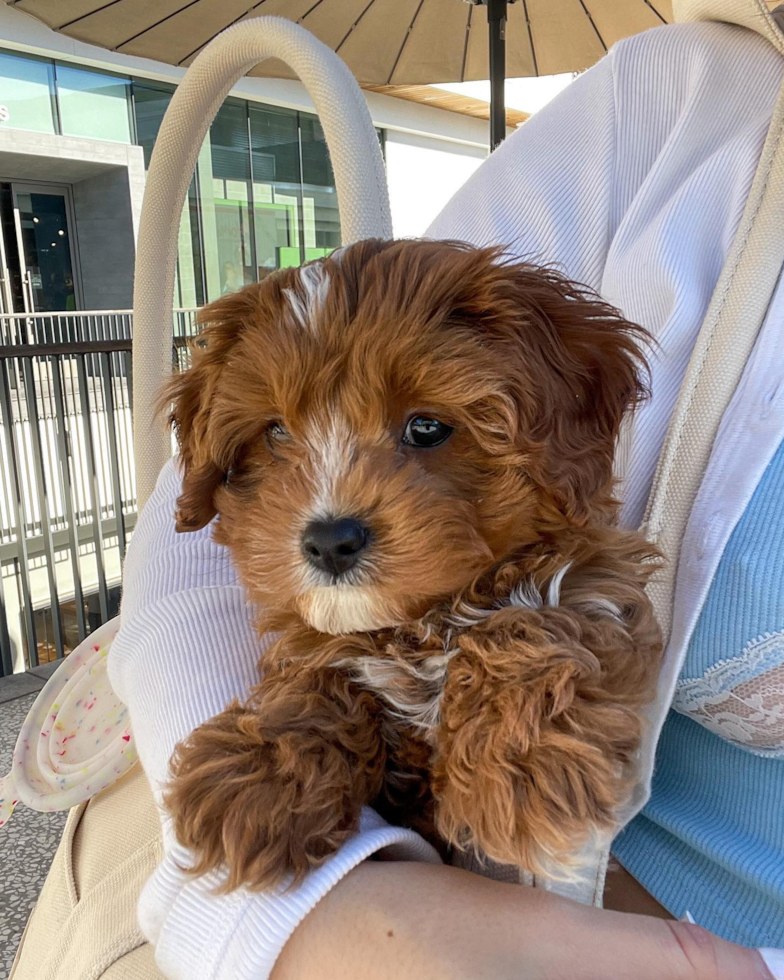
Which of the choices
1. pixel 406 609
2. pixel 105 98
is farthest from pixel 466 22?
pixel 105 98

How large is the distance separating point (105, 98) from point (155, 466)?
42.1ft

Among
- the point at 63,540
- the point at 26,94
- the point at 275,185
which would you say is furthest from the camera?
the point at 275,185

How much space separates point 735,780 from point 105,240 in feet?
46.9

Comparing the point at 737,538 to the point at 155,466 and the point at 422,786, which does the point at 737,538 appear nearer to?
the point at 422,786

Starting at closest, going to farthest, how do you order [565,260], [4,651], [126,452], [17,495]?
[565,260]
[4,651]
[17,495]
[126,452]

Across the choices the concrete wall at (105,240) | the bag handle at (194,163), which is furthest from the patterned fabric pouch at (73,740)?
the concrete wall at (105,240)

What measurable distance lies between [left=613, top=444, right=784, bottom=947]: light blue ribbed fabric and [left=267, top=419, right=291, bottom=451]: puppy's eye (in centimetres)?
67

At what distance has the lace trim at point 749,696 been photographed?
115 centimetres

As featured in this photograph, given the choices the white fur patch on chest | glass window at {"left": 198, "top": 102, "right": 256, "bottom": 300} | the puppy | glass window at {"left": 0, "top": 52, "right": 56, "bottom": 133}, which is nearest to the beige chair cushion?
the puppy

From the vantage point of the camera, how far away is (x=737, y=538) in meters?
1.22

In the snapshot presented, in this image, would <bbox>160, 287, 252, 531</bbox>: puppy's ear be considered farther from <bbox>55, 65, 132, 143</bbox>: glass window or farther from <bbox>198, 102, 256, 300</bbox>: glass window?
<bbox>198, 102, 256, 300</bbox>: glass window

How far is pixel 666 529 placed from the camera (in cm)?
130

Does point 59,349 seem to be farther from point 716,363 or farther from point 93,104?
point 93,104

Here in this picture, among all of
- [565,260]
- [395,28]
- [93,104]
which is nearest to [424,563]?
[565,260]
